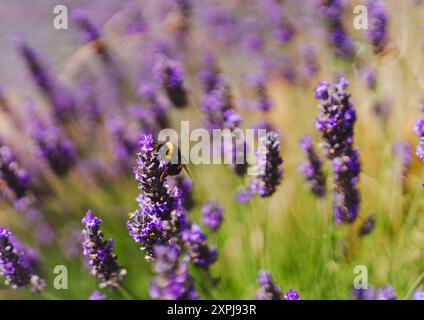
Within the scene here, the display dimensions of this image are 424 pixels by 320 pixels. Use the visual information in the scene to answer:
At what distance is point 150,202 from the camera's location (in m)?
1.42

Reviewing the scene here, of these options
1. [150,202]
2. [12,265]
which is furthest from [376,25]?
[12,265]

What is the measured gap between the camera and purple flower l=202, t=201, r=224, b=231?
7.04ft

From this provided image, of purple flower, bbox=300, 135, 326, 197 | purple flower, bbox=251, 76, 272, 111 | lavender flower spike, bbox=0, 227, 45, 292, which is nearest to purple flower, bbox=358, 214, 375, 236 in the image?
purple flower, bbox=300, 135, 326, 197

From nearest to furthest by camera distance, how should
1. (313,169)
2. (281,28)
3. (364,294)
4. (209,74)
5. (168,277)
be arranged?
(168,277) → (364,294) → (313,169) → (209,74) → (281,28)

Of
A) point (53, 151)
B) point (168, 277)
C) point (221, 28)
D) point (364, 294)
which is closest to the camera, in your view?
point (168, 277)

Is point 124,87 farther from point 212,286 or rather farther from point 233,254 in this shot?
point 212,286

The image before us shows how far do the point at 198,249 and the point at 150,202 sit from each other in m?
0.42

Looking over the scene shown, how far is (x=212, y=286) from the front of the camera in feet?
6.55

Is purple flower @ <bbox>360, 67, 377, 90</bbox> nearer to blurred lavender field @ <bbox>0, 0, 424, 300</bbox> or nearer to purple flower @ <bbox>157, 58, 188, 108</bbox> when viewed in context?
blurred lavender field @ <bbox>0, 0, 424, 300</bbox>

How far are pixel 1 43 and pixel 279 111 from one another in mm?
3216

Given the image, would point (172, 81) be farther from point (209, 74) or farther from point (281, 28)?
point (281, 28)

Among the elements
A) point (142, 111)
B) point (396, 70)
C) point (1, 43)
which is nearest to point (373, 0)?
point (396, 70)

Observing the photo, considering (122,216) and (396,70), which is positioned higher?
(396,70)

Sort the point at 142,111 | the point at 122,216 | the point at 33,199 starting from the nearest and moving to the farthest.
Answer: the point at 33,199
the point at 142,111
the point at 122,216
